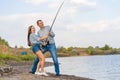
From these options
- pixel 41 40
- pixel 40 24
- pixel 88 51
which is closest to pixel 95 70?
pixel 41 40

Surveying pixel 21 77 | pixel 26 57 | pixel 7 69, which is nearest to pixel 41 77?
pixel 21 77

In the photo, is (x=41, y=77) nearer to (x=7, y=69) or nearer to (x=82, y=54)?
(x=7, y=69)

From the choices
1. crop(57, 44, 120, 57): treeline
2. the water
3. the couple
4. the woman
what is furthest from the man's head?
crop(57, 44, 120, 57): treeline

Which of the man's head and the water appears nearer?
the man's head

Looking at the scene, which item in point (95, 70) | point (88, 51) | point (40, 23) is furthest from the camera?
point (88, 51)

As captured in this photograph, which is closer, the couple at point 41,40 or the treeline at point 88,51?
the couple at point 41,40

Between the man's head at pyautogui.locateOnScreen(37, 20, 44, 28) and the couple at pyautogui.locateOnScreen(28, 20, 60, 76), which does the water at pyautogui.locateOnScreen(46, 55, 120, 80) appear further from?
the man's head at pyautogui.locateOnScreen(37, 20, 44, 28)

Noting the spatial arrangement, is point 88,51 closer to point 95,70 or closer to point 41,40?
point 95,70

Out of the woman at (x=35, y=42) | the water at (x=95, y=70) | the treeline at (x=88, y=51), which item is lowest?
the water at (x=95, y=70)

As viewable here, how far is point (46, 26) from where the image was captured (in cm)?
1878

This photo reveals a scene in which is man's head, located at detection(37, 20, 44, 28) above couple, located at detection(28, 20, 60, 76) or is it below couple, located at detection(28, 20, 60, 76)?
above

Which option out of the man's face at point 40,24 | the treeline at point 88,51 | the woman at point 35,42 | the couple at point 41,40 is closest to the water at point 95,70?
the couple at point 41,40

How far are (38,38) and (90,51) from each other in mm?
111560

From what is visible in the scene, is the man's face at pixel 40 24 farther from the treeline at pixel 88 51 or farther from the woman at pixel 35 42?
the treeline at pixel 88 51
